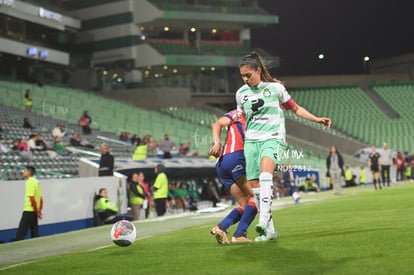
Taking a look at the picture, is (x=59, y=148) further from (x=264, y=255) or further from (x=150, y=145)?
(x=264, y=255)

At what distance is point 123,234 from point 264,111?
262cm

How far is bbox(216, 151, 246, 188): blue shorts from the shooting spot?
33.1ft

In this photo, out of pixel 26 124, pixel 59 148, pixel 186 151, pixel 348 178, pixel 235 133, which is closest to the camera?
pixel 235 133

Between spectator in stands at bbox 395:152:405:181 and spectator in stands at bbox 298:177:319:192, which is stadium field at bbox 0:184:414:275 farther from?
spectator in stands at bbox 395:152:405:181

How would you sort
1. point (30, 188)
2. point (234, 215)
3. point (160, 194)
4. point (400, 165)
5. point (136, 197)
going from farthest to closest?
point (400, 165) < point (160, 194) < point (136, 197) < point (30, 188) < point (234, 215)

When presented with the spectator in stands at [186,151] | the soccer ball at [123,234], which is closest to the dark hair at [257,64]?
the soccer ball at [123,234]

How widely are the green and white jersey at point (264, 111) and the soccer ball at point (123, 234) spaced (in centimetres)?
217

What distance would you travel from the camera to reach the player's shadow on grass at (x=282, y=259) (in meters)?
7.48

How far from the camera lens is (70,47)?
6719 centimetres

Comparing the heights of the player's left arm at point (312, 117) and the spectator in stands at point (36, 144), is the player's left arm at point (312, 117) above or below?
below

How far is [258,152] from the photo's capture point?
31.7 feet

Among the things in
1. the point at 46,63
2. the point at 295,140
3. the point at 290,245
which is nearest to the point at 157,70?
the point at 46,63

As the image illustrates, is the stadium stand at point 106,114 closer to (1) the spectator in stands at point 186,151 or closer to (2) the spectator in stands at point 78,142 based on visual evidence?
(1) the spectator in stands at point 186,151

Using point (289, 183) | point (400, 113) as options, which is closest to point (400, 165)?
point (289, 183)
